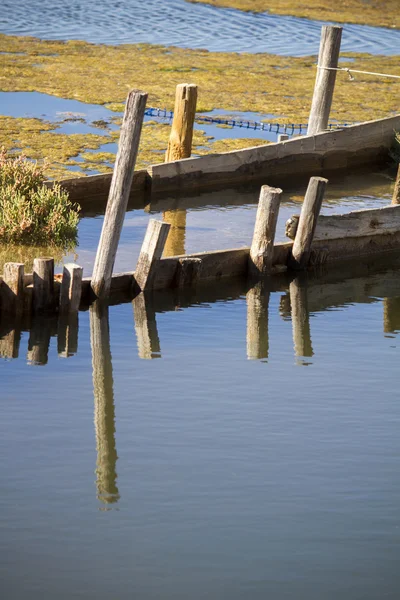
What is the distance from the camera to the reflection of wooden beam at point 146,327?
453 inches

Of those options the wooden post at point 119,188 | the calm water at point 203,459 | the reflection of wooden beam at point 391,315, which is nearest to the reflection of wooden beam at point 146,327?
the calm water at point 203,459

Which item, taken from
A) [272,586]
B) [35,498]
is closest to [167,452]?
[35,498]

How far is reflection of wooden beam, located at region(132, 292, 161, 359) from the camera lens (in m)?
11.5

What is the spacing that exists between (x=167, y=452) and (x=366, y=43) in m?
32.6

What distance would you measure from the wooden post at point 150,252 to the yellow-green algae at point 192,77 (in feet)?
38.8

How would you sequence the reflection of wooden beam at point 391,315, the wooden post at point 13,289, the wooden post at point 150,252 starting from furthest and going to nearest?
1. the reflection of wooden beam at point 391,315
2. the wooden post at point 150,252
3. the wooden post at point 13,289

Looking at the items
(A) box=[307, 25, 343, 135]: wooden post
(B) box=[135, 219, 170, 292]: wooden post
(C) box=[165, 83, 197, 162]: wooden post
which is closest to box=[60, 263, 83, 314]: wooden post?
(B) box=[135, 219, 170, 292]: wooden post

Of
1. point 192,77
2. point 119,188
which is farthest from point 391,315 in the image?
point 192,77

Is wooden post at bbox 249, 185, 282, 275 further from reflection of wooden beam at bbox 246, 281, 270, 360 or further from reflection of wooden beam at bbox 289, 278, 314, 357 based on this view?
reflection of wooden beam at bbox 289, 278, 314, 357

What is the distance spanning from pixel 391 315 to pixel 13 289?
4.91 m

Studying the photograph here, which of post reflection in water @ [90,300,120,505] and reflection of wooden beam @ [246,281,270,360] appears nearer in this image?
post reflection in water @ [90,300,120,505]

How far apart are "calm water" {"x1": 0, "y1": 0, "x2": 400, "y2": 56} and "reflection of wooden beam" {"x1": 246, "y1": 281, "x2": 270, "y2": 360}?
2261cm

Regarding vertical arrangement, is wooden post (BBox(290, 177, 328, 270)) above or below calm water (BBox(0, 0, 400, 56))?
above

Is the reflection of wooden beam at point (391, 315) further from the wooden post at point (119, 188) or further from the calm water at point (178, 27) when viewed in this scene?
the calm water at point (178, 27)
